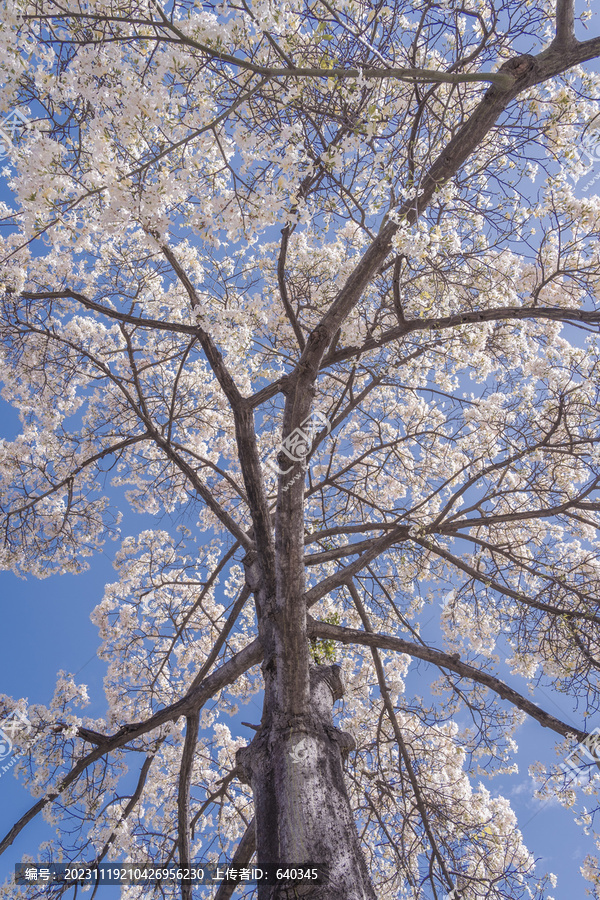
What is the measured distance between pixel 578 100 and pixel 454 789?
22.9 ft

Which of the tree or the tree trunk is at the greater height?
the tree

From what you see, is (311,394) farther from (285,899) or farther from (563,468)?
(563,468)

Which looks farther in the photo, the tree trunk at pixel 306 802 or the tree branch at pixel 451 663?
the tree branch at pixel 451 663

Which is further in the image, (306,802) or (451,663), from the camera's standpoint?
(451,663)

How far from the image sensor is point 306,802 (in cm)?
248

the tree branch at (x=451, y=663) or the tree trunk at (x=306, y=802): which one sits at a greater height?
the tree branch at (x=451, y=663)

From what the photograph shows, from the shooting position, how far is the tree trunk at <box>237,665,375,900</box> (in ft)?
7.40

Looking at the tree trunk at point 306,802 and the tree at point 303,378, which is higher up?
the tree at point 303,378

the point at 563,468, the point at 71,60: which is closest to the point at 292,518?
the point at 71,60

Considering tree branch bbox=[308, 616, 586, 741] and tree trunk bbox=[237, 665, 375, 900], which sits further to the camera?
tree branch bbox=[308, 616, 586, 741]

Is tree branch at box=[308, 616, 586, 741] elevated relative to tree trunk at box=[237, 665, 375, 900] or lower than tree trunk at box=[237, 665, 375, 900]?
elevated

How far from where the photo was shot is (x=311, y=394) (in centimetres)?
301

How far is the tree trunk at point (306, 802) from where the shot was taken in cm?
226

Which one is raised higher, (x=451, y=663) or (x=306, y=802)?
(x=451, y=663)
